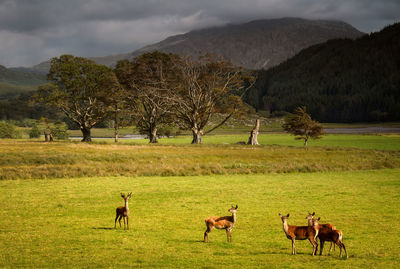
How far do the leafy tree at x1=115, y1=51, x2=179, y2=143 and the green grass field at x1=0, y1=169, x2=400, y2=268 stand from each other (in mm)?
49436

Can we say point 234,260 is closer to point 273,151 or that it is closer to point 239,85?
point 273,151

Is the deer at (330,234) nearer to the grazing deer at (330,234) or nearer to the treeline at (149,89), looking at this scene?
the grazing deer at (330,234)

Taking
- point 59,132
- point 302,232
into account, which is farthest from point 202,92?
point 302,232

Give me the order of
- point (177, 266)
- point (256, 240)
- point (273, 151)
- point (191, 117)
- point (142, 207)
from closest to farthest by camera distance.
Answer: point (177, 266) → point (256, 240) → point (142, 207) → point (273, 151) → point (191, 117)

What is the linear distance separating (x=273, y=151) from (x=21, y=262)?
190 feet

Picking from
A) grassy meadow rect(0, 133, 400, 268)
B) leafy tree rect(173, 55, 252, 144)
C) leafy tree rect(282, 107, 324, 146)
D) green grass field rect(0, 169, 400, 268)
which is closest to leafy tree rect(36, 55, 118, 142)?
leafy tree rect(173, 55, 252, 144)

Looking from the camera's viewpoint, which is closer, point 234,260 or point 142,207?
point 234,260

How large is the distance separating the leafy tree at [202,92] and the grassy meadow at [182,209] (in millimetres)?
30008

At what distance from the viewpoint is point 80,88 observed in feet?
285

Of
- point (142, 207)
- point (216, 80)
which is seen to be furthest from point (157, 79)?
point (142, 207)

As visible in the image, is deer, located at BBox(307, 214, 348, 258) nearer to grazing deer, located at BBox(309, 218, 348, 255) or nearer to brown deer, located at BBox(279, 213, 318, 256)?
grazing deer, located at BBox(309, 218, 348, 255)

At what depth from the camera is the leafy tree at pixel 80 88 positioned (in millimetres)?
84438

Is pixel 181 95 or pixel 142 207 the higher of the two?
pixel 181 95

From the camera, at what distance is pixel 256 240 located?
1664 cm
